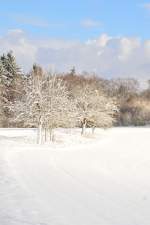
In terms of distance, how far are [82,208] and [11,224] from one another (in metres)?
3.15

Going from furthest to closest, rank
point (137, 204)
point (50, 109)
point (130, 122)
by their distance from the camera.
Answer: point (130, 122), point (50, 109), point (137, 204)

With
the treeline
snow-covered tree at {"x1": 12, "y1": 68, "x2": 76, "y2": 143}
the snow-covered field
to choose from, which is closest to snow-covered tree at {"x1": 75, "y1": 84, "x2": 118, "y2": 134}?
the treeline

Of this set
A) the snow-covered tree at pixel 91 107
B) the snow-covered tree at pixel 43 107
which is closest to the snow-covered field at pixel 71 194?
the snow-covered tree at pixel 43 107

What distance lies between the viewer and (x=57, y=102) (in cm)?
3997

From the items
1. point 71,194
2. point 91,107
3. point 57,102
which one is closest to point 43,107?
point 57,102

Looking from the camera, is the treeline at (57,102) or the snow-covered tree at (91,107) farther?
the snow-covered tree at (91,107)

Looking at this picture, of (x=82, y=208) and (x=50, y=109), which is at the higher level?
(x=50, y=109)

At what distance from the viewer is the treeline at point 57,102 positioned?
39.2 m

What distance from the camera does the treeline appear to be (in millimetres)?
39156

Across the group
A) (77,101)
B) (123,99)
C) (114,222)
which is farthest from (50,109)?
→ (123,99)

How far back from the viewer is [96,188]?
1594 centimetres

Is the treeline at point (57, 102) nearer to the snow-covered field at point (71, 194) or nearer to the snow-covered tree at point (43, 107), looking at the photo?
the snow-covered tree at point (43, 107)

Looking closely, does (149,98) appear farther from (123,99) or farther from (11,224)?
(11,224)

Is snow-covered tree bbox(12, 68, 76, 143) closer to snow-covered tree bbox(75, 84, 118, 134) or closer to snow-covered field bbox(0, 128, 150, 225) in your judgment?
snow-covered tree bbox(75, 84, 118, 134)
